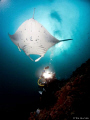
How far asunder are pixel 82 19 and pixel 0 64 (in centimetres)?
6615

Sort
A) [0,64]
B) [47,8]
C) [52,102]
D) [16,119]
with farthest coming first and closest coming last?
[0,64] < [47,8] < [16,119] < [52,102]

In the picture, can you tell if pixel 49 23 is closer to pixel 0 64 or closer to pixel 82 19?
pixel 82 19

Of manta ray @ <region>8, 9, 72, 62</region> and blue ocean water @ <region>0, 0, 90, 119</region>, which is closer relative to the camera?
manta ray @ <region>8, 9, 72, 62</region>

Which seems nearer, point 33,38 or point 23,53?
point 33,38

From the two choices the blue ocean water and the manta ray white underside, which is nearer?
the manta ray white underside

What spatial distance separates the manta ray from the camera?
17.2 feet

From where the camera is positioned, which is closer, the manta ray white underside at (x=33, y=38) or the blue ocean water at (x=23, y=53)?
the manta ray white underside at (x=33, y=38)

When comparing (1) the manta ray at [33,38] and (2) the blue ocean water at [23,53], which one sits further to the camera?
(2) the blue ocean water at [23,53]

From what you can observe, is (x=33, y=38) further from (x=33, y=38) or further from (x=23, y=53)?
(x=23, y=53)

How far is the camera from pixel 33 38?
573 centimetres

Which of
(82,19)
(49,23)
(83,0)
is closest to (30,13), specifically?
(49,23)

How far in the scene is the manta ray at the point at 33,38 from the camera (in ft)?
17.2

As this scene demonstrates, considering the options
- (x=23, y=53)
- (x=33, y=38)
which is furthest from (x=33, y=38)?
(x=23, y=53)

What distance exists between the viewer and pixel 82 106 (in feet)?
6.28
